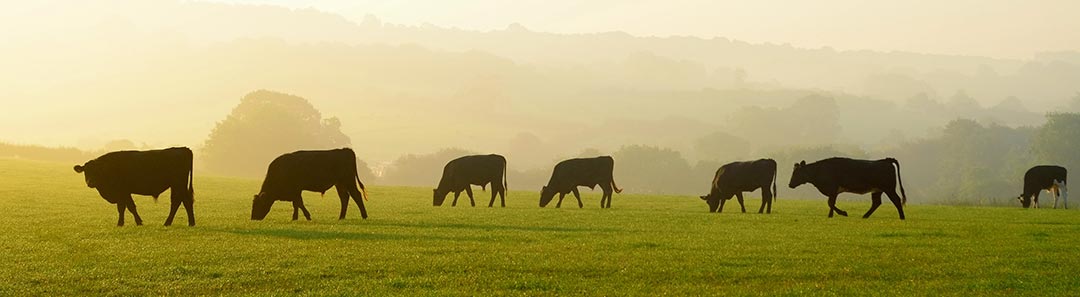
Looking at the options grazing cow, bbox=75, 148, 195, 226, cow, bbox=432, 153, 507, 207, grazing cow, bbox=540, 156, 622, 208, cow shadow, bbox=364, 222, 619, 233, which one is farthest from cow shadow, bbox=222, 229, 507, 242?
→ grazing cow, bbox=540, 156, 622, 208

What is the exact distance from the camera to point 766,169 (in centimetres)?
3672

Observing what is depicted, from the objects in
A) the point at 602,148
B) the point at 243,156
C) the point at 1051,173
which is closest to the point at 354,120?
the point at 602,148

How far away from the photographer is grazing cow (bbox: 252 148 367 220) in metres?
28.3

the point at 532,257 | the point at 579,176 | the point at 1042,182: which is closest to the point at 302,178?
the point at 532,257

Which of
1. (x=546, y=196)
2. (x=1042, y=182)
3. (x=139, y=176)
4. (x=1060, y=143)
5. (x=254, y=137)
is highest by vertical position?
(x=1060, y=143)

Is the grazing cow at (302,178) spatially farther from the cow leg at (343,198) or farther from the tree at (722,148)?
the tree at (722,148)

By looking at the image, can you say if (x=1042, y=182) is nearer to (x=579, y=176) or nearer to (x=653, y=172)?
(x=579, y=176)

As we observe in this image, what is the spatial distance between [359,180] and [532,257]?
1368 centimetres

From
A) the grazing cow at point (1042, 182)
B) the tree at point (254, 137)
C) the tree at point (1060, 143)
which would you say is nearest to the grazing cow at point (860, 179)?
the grazing cow at point (1042, 182)

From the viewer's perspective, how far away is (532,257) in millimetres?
17703

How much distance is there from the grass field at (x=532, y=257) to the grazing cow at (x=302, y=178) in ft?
2.48

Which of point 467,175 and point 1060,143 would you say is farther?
point 1060,143

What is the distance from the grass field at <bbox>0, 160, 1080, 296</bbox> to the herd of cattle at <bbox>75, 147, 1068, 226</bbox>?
0.95 m

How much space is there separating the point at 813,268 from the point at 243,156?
104m
